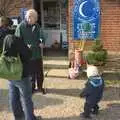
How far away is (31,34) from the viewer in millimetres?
8422

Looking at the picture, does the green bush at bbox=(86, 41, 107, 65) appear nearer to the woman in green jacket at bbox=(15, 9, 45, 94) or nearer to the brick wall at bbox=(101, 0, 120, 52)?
the brick wall at bbox=(101, 0, 120, 52)

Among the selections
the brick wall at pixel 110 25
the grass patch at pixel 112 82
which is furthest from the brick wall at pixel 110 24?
the grass patch at pixel 112 82

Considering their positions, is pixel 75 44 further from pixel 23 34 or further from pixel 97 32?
pixel 23 34

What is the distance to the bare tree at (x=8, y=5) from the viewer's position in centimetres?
1147

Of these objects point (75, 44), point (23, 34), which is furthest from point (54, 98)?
point (75, 44)

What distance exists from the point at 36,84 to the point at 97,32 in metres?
2.93

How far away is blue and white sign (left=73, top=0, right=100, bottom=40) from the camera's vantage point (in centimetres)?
1129

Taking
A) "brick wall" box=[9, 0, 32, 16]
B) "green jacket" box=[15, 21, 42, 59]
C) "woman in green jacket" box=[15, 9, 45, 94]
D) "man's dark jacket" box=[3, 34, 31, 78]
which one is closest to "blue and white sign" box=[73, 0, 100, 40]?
"brick wall" box=[9, 0, 32, 16]

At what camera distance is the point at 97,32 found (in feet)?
37.3

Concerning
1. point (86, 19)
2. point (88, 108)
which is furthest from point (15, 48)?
point (86, 19)

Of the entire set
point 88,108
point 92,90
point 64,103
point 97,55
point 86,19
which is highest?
point 86,19

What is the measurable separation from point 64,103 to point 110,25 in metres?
3.57

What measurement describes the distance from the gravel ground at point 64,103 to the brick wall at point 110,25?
185 centimetres

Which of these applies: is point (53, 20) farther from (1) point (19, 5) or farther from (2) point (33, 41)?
(2) point (33, 41)
